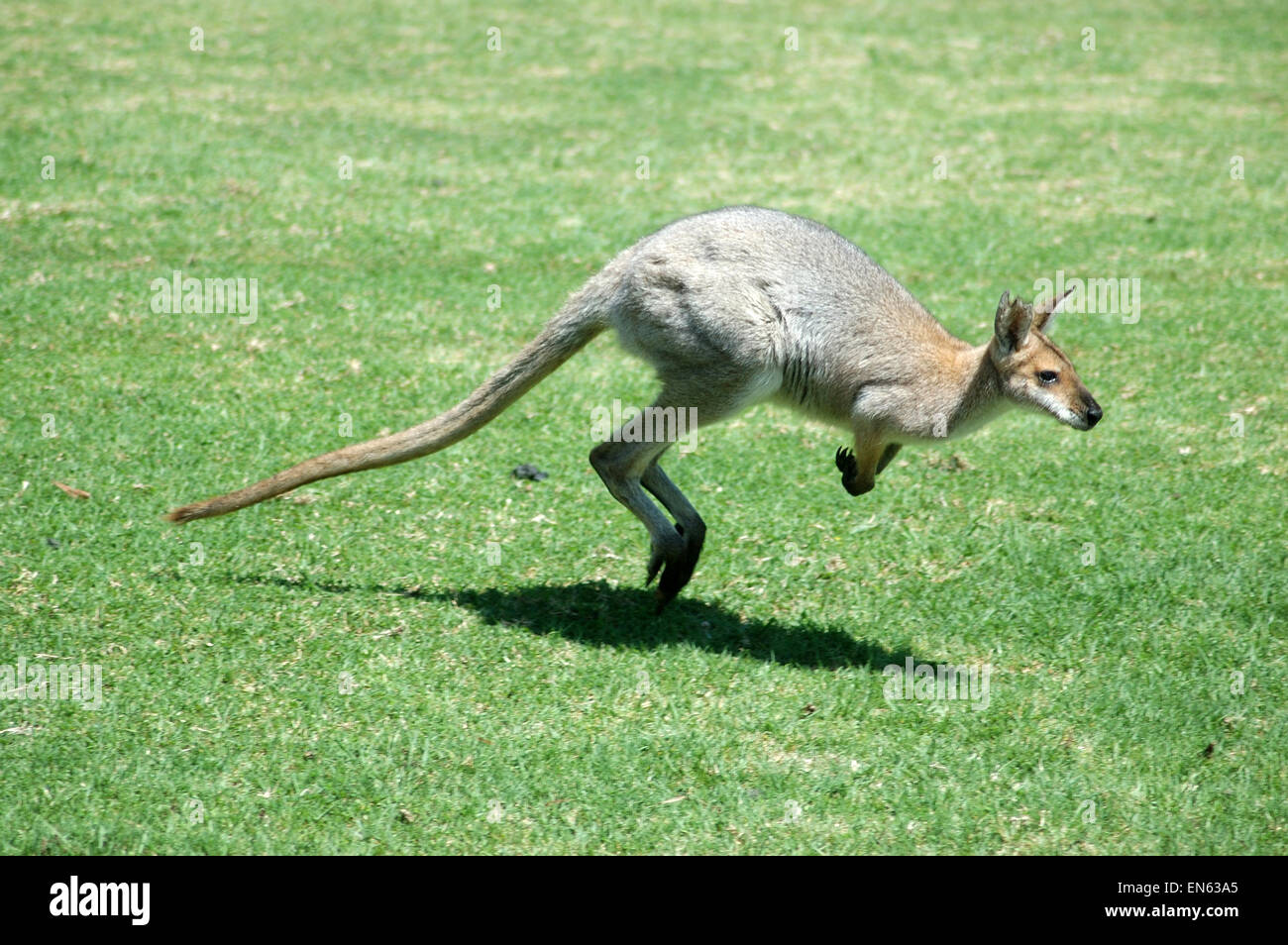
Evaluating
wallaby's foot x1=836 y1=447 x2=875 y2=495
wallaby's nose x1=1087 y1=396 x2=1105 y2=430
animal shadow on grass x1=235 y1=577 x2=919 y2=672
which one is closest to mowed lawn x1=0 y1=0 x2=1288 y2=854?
animal shadow on grass x1=235 y1=577 x2=919 y2=672

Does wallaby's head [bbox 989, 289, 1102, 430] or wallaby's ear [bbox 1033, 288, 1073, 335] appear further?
wallaby's ear [bbox 1033, 288, 1073, 335]

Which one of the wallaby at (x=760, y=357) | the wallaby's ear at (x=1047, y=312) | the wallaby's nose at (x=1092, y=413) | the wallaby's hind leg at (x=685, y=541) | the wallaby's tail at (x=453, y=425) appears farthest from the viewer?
the wallaby's hind leg at (x=685, y=541)

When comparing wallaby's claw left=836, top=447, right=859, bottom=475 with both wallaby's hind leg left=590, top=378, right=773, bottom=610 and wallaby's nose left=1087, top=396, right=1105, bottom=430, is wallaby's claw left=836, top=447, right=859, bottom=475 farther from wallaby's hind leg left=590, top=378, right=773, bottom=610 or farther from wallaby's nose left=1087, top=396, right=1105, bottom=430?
wallaby's nose left=1087, top=396, right=1105, bottom=430

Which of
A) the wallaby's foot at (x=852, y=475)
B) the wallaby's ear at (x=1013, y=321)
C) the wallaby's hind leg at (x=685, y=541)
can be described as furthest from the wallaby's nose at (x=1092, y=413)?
the wallaby's hind leg at (x=685, y=541)

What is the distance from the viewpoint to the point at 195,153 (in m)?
12.2

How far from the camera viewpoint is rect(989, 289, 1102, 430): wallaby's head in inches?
226

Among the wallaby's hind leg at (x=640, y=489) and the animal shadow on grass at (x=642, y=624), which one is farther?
the wallaby's hind leg at (x=640, y=489)

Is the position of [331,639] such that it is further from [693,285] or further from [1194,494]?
[1194,494]

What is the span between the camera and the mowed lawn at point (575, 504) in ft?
16.3

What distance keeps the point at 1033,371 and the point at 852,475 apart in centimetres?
94

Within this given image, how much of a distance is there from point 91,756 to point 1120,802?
375cm

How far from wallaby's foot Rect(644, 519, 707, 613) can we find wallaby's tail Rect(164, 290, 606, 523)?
0.97m

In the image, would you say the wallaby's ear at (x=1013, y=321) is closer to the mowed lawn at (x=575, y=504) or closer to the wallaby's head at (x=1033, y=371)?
the wallaby's head at (x=1033, y=371)

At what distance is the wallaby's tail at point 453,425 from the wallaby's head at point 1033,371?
1.77 m
